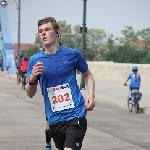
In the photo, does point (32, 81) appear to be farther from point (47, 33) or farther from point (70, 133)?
point (70, 133)

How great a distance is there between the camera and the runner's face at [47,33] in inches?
223

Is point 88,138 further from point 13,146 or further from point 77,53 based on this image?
point 77,53

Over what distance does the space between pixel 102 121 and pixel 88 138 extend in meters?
3.80

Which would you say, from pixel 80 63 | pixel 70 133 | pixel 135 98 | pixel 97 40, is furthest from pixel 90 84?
pixel 97 40

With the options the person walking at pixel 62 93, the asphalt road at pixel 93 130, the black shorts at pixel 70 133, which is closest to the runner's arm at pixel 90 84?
the person walking at pixel 62 93

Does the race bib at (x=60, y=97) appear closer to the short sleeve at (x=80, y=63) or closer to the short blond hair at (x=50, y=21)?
the short sleeve at (x=80, y=63)

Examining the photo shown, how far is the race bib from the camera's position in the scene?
5.88 metres

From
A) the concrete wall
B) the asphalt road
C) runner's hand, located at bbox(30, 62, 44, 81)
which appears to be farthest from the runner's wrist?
the concrete wall

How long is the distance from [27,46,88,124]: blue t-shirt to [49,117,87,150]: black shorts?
52 mm

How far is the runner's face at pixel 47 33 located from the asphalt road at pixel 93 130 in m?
4.65

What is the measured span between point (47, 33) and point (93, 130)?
302 inches

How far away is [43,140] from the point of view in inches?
436

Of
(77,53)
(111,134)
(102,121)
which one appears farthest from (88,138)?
(77,53)

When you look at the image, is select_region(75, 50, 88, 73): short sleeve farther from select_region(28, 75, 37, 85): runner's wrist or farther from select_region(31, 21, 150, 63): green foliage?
select_region(31, 21, 150, 63): green foliage
